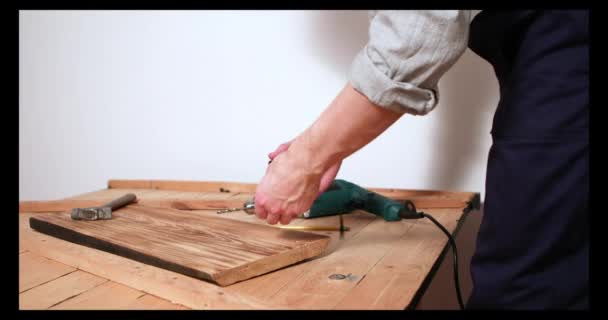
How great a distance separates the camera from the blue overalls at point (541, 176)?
0.57 meters

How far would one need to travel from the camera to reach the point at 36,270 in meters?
0.78

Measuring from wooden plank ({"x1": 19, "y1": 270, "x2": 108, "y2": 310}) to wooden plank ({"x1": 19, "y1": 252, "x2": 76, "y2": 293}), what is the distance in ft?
0.05

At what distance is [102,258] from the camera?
79 centimetres

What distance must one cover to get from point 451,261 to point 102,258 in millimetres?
887

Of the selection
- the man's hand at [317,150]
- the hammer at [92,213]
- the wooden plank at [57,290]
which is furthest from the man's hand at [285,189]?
the hammer at [92,213]

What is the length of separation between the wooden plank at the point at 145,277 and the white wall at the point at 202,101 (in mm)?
699

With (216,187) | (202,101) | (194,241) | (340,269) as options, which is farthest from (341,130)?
(202,101)

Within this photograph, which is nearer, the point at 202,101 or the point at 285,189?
the point at 285,189

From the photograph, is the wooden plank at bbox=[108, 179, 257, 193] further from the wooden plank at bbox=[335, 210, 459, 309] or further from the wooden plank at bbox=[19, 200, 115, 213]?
the wooden plank at bbox=[335, 210, 459, 309]

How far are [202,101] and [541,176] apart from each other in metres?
1.13

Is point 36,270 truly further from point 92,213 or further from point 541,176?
point 541,176

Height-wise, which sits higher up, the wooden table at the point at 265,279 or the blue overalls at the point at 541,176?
the blue overalls at the point at 541,176

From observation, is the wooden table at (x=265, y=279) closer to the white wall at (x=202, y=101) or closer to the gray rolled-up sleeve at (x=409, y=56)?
the gray rolled-up sleeve at (x=409, y=56)
